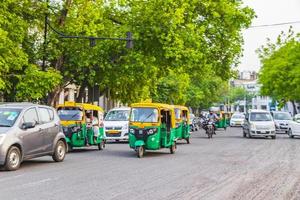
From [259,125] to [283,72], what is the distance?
1373 inches

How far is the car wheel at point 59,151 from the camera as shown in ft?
57.6

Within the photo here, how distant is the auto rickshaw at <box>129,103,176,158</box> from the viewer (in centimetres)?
2086

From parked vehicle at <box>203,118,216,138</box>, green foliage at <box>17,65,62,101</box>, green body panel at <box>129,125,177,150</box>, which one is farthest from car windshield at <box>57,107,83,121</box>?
parked vehicle at <box>203,118,216,138</box>

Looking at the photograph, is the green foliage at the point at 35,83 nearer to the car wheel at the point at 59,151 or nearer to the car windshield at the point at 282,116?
the car wheel at the point at 59,151

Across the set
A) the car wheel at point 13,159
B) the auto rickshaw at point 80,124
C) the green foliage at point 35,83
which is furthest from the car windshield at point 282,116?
the car wheel at point 13,159

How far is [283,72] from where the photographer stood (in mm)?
69688

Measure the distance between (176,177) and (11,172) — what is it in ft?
13.5

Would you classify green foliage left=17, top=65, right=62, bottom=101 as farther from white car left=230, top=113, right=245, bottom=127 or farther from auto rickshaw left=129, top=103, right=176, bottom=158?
white car left=230, top=113, right=245, bottom=127

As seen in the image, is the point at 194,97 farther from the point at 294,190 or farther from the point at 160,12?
the point at 294,190

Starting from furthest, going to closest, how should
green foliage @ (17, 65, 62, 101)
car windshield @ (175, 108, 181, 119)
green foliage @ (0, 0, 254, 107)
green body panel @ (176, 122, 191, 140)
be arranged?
1. green foliage @ (0, 0, 254, 107)
2. green foliage @ (17, 65, 62, 101)
3. green body panel @ (176, 122, 191, 140)
4. car windshield @ (175, 108, 181, 119)

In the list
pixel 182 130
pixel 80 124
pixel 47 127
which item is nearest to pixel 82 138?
pixel 80 124

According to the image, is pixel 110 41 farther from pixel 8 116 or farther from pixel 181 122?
pixel 8 116

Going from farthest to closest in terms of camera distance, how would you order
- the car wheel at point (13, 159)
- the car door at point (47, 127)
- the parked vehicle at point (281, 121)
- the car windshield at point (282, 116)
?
1. the car windshield at point (282, 116)
2. the parked vehicle at point (281, 121)
3. the car door at point (47, 127)
4. the car wheel at point (13, 159)

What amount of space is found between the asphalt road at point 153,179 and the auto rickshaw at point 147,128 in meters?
1.15
